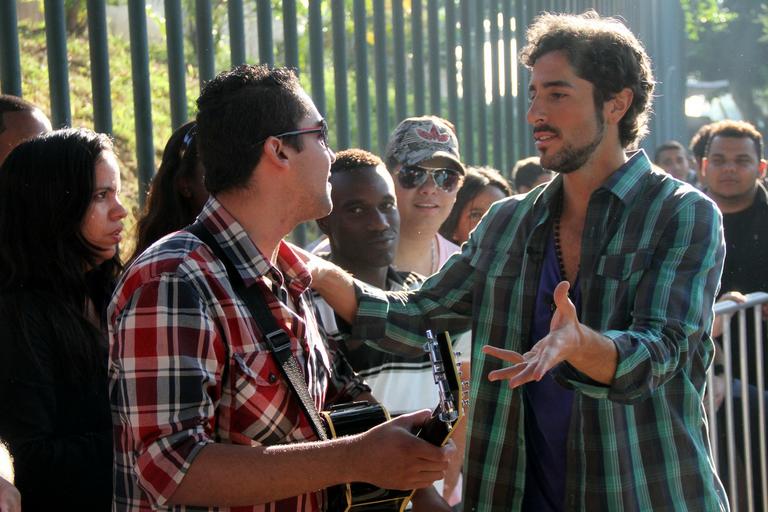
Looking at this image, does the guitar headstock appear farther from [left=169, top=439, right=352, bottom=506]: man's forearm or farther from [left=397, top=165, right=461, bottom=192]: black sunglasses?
[left=397, top=165, right=461, bottom=192]: black sunglasses

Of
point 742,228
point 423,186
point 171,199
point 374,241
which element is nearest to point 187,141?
point 171,199

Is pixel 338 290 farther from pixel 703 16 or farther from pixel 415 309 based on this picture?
pixel 703 16

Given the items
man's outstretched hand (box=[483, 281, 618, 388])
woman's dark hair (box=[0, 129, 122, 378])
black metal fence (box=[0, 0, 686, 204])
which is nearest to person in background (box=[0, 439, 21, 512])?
woman's dark hair (box=[0, 129, 122, 378])

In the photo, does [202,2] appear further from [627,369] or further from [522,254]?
[627,369]

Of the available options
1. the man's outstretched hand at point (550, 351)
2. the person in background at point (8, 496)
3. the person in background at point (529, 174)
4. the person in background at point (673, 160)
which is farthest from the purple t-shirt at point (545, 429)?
the person in background at point (673, 160)

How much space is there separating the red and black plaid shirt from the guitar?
0.07 metres

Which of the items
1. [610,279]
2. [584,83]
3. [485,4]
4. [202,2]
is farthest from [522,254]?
[485,4]

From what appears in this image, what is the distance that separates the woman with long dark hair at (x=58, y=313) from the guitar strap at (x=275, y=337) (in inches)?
29.2

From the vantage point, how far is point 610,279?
3.04 meters

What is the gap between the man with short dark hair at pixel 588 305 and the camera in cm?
291

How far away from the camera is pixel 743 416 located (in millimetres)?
5273

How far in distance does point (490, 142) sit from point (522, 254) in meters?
5.22

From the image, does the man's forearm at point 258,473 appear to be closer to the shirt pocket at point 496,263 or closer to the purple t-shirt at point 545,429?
the purple t-shirt at point 545,429

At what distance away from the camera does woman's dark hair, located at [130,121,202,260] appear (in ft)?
11.4
